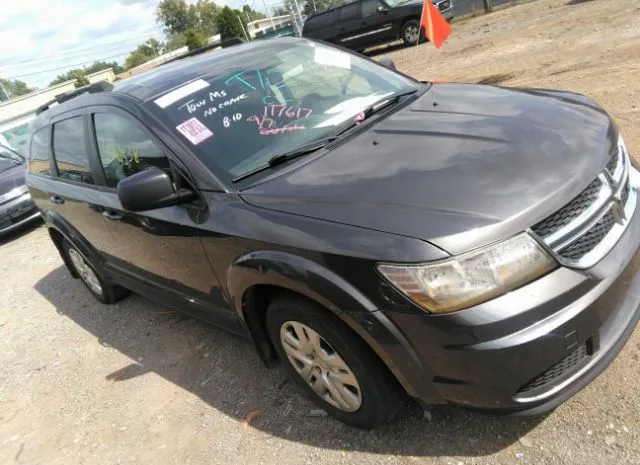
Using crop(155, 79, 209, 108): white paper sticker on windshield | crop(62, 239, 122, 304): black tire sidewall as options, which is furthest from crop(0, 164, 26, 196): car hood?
crop(155, 79, 209, 108): white paper sticker on windshield

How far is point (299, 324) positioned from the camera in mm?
2475

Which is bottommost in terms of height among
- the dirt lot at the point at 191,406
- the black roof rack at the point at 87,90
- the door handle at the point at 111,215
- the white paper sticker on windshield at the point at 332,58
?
the dirt lot at the point at 191,406

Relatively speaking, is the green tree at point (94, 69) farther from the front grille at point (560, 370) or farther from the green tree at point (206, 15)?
the front grille at point (560, 370)

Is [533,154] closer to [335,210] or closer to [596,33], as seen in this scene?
[335,210]

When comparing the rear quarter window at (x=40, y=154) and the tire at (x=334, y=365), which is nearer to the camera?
the tire at (x=334, y=365)

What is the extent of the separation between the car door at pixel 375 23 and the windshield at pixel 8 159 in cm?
1112

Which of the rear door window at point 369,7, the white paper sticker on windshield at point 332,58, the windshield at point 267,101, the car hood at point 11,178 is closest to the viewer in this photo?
the windshield at point 267,101

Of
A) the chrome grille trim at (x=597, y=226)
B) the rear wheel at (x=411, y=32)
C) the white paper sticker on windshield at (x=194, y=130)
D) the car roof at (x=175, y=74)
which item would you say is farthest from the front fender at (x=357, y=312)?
the rear wheel at (x=411, y=32)

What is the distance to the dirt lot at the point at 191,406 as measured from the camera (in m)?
2.38

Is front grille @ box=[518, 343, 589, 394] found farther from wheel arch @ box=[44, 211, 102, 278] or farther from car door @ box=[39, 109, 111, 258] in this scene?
wheel arch @ box=[44, 211, 102, 278]

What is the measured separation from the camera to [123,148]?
3305mm

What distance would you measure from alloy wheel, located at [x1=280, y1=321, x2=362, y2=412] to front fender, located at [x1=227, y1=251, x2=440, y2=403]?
262mm

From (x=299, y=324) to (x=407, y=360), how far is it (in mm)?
588

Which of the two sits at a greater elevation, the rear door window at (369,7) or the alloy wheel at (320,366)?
the rear door window at (369,7)
